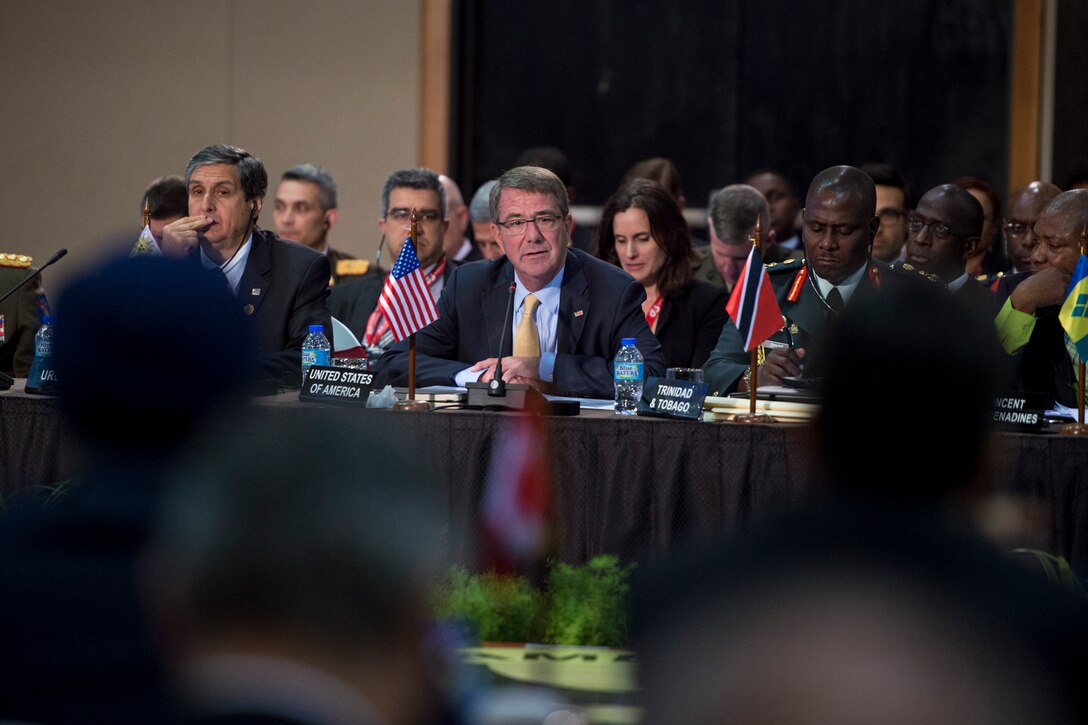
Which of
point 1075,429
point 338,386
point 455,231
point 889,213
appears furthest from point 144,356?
point 889,213

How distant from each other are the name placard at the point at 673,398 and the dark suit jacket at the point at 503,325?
Result: 52 cm

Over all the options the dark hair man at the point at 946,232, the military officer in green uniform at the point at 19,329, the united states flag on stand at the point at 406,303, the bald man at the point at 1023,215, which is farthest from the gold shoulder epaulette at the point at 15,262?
the bald man at the point at 1023,215

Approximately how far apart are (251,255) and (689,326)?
1.56 m

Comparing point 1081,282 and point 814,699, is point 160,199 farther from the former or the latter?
A: point 814,699

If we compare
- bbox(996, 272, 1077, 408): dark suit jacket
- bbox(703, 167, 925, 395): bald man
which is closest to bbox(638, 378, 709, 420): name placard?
bbox(703, 167, 925, 395): bald man

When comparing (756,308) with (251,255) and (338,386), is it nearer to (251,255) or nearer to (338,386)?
(338,386)

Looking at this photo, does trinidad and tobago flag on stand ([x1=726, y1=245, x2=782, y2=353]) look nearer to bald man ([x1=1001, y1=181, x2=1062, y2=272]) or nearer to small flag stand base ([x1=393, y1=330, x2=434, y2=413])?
small flag stand base ([x1=393, y1=330, x2=434, y2=413])

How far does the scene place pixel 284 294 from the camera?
475cm

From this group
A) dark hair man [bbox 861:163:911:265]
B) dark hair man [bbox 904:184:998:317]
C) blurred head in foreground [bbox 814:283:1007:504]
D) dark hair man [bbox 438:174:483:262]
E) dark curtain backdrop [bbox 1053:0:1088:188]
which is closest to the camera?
blurred head in foreground [bbox 814:283:1007:504]

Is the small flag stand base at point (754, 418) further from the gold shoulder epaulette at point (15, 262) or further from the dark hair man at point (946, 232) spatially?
the gold shoulder epaulette at point (15, 262)

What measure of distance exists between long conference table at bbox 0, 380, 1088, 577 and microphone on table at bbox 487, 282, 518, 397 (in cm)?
9

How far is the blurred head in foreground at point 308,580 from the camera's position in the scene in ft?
3.76

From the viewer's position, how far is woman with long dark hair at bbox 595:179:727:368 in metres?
5.24

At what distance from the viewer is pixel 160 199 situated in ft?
18.4
